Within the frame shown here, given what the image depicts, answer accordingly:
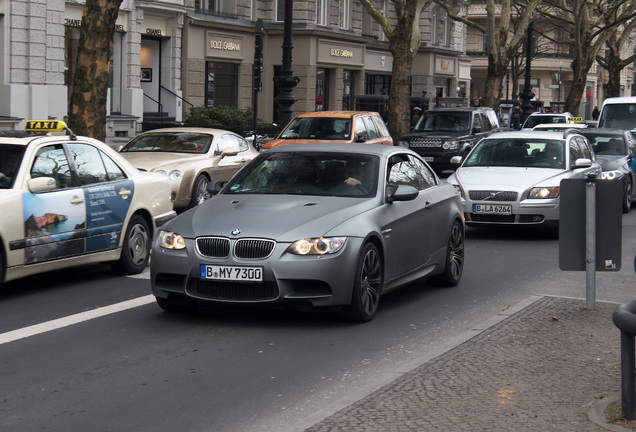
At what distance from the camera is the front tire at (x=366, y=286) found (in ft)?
27.2

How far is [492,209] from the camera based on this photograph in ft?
48.6

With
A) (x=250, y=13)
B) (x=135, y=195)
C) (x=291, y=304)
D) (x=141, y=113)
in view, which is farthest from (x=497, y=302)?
(x=250, y=13)

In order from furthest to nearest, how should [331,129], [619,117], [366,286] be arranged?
1. [619,117]
2. [331,129]
3. [366,286]

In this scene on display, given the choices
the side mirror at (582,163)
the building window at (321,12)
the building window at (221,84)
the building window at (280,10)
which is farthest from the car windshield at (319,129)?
the building window at (321,12)

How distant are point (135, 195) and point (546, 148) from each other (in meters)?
7.50

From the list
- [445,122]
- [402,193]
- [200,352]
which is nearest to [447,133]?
[445,122]

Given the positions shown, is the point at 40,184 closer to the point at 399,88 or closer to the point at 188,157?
the point at 188,157

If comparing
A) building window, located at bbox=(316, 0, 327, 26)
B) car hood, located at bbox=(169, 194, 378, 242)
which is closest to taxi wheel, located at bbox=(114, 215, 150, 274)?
car hood, located at bbox=(169, 194, 378, 242)

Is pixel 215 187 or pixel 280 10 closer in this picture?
pixel 215 187

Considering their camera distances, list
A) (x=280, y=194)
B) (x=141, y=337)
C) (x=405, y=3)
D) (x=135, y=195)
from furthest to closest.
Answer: (x=405, y=3) → (x=135, y=195) → (x=280, y=194) → (x=141, y=337)

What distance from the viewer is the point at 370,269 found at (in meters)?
8.56

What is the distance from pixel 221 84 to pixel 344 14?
29.1ft

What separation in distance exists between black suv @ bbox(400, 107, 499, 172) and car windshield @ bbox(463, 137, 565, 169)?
10.2m

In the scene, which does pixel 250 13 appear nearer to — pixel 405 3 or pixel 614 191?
pixel 405 3
